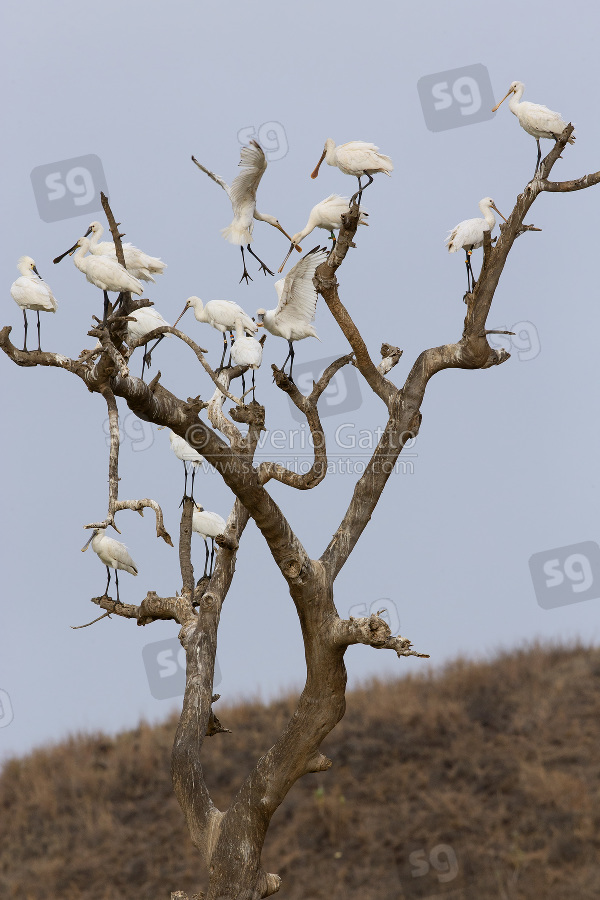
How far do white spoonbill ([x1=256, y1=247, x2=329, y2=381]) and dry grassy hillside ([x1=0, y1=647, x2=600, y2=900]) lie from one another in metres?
8.06

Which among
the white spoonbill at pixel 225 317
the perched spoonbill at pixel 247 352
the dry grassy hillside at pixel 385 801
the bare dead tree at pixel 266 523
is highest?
the white spoonbill at pixel 225 317

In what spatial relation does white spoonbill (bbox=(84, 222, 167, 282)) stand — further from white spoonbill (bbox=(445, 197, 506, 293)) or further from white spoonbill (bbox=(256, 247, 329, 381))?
white spoonbill (bbox=(445, 197, 506, 293))

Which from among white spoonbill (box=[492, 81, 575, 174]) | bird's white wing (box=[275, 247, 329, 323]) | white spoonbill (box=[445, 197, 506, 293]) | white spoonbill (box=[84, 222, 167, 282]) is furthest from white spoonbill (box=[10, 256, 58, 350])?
white spoonbill (box=[492, 81, 575, 174])

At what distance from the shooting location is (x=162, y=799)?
50.2 ft

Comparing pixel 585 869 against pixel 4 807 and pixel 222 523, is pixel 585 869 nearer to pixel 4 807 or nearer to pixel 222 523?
pixel 222 523

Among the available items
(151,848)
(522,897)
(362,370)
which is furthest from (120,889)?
(362,370)

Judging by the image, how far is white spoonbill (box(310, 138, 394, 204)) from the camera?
826cm

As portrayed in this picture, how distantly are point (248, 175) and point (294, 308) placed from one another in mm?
1159

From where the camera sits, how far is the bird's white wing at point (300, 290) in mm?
7848

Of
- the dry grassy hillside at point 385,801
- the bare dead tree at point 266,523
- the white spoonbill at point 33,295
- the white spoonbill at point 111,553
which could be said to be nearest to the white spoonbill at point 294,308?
the bare dead tree at point 266,523

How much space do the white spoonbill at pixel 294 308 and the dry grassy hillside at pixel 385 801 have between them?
26.5ft

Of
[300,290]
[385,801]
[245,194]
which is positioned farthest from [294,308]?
[385,801]

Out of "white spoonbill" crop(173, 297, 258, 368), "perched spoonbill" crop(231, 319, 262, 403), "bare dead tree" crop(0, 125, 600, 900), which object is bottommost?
"bare dead tree" crop(0, 125, 600, 900)

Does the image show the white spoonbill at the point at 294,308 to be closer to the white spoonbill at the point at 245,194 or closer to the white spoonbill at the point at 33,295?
the white spoonbill at the point at 245,194
